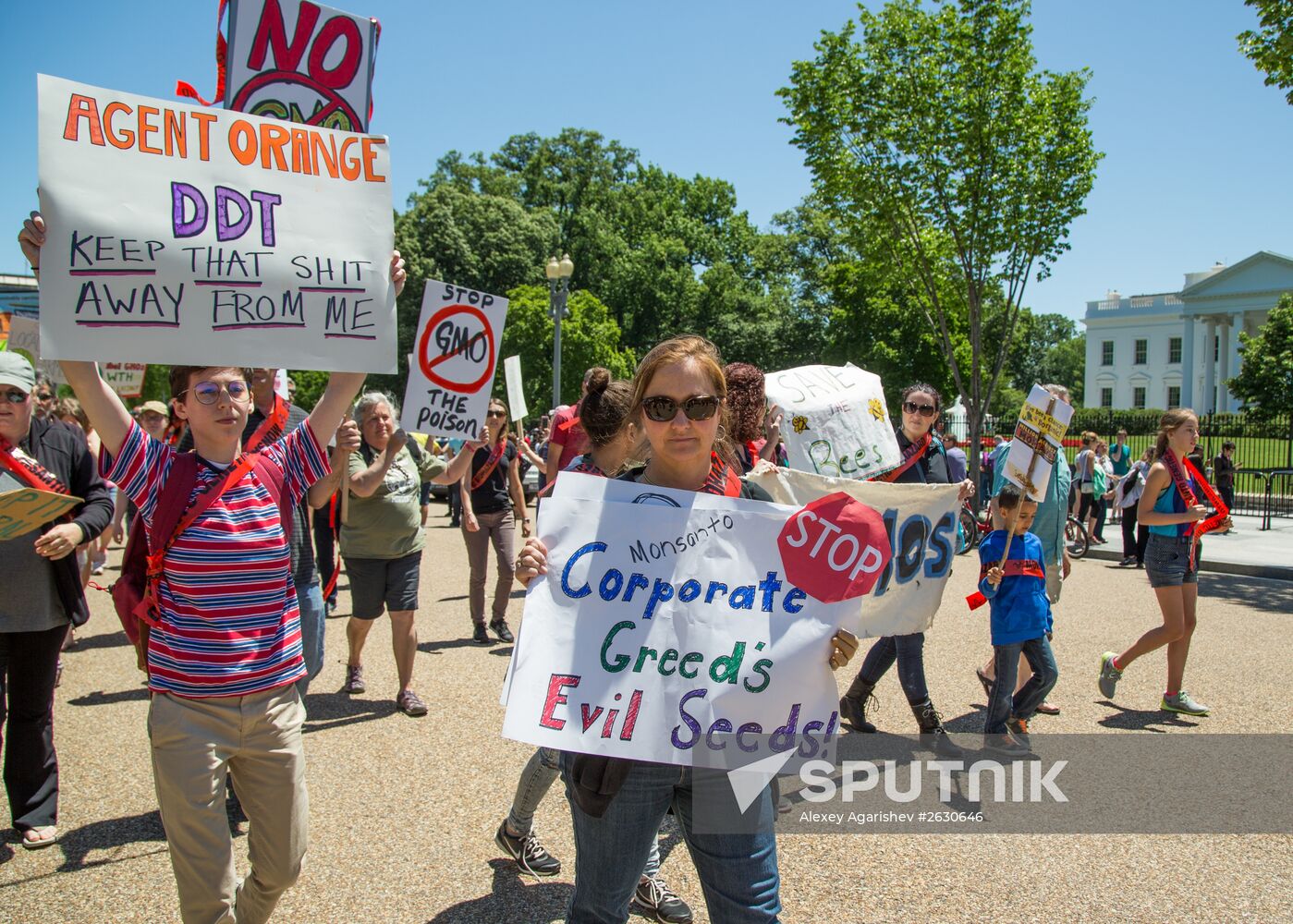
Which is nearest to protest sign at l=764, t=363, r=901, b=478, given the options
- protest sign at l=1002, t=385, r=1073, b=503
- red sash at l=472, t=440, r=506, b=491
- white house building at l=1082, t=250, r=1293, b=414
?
protest sign at l=1002, t=385, r=1073, b=503

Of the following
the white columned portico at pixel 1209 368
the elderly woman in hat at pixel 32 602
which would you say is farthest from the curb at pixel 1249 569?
the white columned portico at pixel 1209 368

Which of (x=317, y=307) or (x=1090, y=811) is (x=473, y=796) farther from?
(x=1090, y=811)

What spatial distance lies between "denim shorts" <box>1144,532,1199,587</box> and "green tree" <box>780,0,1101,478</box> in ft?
48.0

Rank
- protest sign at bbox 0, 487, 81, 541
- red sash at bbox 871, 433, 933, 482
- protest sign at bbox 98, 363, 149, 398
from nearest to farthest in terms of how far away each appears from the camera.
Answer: protest sign at bbox 0, 487, 81, 541 → red sash at bbox 871, 433, 933, 482 → protest sign at bbox 98, 363, 149, 398

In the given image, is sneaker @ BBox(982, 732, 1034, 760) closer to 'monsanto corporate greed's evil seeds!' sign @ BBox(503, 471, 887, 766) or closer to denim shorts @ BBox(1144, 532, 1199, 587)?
denim shorts @ BBox(1144, 532, 1199, 587)

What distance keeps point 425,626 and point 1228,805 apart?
644cm

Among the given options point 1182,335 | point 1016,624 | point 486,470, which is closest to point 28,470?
point 486,470

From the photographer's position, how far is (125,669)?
23.1 ft

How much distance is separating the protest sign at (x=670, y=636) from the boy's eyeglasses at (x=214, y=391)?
122 cm

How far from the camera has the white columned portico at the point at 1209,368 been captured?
208ft

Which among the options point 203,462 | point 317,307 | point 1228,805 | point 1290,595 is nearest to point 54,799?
point 203,462

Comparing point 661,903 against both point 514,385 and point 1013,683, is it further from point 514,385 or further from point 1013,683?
point 514,385

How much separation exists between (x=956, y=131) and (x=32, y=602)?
Result: 61.1 feet

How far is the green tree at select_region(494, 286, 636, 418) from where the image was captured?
1428 inches
